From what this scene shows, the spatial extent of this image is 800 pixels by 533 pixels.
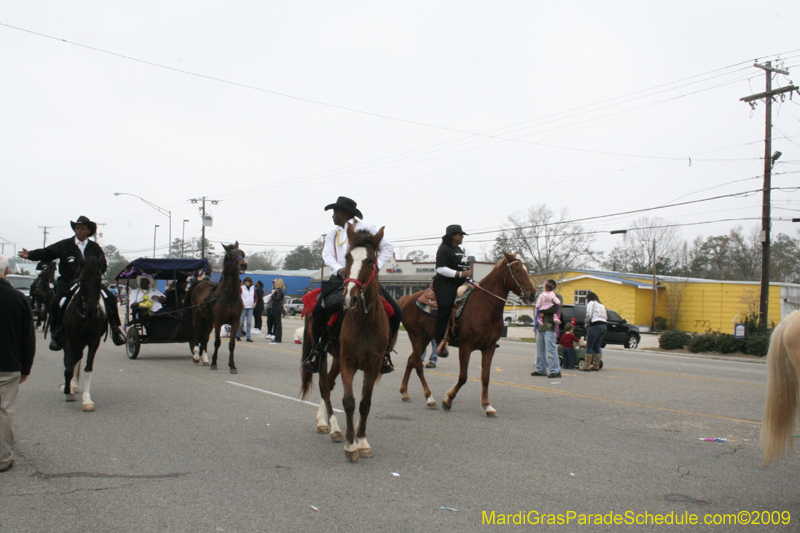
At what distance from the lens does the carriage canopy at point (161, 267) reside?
14.7 m

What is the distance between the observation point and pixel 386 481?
17.5 ft

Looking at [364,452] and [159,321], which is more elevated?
[159,321]

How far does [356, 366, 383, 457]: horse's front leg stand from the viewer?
6.07 meters

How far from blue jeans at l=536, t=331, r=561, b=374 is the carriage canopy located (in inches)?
326

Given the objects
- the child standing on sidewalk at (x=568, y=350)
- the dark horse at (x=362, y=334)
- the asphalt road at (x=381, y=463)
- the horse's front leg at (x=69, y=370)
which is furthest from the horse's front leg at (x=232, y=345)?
the child standing on sidewalk at (x=568, y=350)

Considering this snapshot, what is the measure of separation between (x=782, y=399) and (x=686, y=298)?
150ft

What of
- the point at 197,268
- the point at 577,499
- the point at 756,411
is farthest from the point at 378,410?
the point at 197,268

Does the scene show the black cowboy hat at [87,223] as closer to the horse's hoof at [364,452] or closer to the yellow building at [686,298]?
the horse's hoof at [364,452]

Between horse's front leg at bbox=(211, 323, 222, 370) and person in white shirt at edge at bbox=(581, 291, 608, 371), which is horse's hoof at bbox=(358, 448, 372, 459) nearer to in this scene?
horse's front leg at bbox=(211, 323, 222, 370)

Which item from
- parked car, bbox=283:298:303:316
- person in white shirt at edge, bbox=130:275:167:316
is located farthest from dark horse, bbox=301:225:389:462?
parked car, bbox=283:298:303:316

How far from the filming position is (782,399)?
15.9 ft

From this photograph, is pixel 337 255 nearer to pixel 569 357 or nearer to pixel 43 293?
pixel 569 357

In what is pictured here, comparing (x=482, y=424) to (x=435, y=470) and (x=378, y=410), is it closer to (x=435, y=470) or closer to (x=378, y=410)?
(x=378, y=410)

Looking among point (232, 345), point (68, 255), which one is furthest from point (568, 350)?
point (68, 255)
